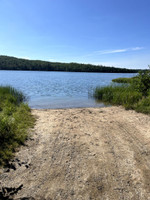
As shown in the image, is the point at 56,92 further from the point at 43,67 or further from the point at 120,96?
the point at 43,67

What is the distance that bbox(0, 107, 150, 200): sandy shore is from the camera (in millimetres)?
3010

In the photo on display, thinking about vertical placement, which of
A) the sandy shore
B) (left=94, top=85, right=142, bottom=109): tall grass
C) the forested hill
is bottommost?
the sandy shore

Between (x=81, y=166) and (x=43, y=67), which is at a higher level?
(x=43, y=67)

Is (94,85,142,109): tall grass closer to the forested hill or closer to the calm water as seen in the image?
the calm water

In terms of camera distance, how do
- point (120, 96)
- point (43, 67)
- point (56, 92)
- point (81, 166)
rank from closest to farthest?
point (81, 166) → point (120, 96) → point (56, 92) → point (43, 67)

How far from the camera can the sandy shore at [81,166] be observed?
3.01m

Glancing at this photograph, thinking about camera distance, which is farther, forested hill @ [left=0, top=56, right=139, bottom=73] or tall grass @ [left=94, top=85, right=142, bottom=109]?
forested hill @ [left=0, top=56, right=139, bottom=73]

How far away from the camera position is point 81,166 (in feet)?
12.7

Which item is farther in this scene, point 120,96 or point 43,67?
point 43,67

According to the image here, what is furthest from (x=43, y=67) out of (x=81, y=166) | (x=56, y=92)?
(x=81, y=166)

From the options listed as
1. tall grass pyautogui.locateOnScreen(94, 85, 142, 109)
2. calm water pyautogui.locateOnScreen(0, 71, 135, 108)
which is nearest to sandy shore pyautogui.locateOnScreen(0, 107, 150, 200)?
tall grass pyautogui.locateOnScreen(94, 85, 142, 109)

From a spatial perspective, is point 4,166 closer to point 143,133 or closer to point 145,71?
point 143,133

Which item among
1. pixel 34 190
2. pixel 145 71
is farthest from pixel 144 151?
pixel 145 71

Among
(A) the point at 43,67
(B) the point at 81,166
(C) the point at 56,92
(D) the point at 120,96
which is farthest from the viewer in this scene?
(A) the point at 43,67
